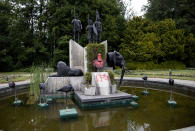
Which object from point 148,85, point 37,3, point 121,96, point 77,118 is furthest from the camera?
point 37,3

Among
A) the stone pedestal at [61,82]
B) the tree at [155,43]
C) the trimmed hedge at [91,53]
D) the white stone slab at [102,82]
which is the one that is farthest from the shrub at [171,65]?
the white stone slab at [102,82]

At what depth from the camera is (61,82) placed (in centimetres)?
717

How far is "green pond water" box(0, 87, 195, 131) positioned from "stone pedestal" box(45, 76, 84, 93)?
1.97 metres

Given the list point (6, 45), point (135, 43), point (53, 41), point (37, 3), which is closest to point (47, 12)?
point (37, 3)

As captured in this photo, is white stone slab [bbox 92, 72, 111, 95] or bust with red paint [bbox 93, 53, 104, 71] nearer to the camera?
white stone slab [bbox 92, 72, 111, 95]

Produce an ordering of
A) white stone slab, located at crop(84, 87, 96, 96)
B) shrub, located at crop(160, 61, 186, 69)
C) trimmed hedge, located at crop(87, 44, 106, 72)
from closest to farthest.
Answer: white stone slab, located at crop(84, 87, 96, 96) < trimmed hedge, located at crop(87, 44, 106, 72) < shrub, located at crop(160, 61, 186, 69)

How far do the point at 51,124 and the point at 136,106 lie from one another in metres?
2.96

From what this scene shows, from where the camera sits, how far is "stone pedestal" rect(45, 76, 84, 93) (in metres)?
6.99

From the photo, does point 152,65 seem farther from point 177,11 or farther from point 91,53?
point 91,53

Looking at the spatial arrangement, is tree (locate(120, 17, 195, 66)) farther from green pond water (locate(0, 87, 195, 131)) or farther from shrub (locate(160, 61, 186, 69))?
green pond water (locate(0, 87, 195, 131))

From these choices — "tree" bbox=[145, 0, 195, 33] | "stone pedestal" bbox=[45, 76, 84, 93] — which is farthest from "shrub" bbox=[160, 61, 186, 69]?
"stone pedestal" bbox=[45, 76, 84, 93]

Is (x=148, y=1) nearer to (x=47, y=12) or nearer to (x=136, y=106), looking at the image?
(x=47, y=12)

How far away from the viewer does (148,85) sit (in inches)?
358

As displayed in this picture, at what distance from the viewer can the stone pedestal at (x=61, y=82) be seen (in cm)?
699
